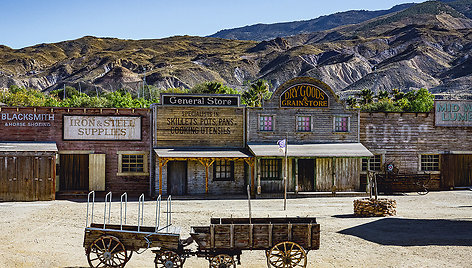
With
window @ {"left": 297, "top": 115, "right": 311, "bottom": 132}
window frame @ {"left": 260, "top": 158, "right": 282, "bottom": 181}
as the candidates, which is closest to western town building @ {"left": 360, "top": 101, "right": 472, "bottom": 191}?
window @ {"left": 297, "top": 115, "right": 311, "bottom": 132}

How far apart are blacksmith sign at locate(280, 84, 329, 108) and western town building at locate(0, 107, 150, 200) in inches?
342

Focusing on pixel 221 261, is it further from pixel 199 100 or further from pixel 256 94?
pixel 256 94

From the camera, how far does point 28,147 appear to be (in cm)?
2733

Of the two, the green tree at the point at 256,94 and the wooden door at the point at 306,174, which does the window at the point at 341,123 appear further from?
the green tree at the point at 256,94

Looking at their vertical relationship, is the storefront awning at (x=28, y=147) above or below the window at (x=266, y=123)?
below

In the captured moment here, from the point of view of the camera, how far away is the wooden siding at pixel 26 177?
26.6m

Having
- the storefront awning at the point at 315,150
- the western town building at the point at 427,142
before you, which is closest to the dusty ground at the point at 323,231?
the storefront awning at the point at 315,150

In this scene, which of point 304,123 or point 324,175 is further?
point 304,123

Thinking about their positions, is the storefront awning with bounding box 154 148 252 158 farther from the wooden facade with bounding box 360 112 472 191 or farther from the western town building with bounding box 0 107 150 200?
the wooden facade with bounding box 360 112 472 191

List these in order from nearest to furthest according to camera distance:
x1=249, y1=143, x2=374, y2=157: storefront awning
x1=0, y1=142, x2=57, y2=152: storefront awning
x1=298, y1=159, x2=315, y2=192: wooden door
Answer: x1=0, y1=142, x2=57, y2=152: storefront awning < x1=249, y1=143, x2=374, y2=157: storefront awning < x1=298, y1=159, x2=315, y2=192: wooden door

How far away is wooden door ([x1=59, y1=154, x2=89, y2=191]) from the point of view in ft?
95.4

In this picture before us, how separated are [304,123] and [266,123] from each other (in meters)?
2.46

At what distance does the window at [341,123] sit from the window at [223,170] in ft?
23.6

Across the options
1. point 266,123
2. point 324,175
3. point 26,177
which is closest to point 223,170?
point 266,123
